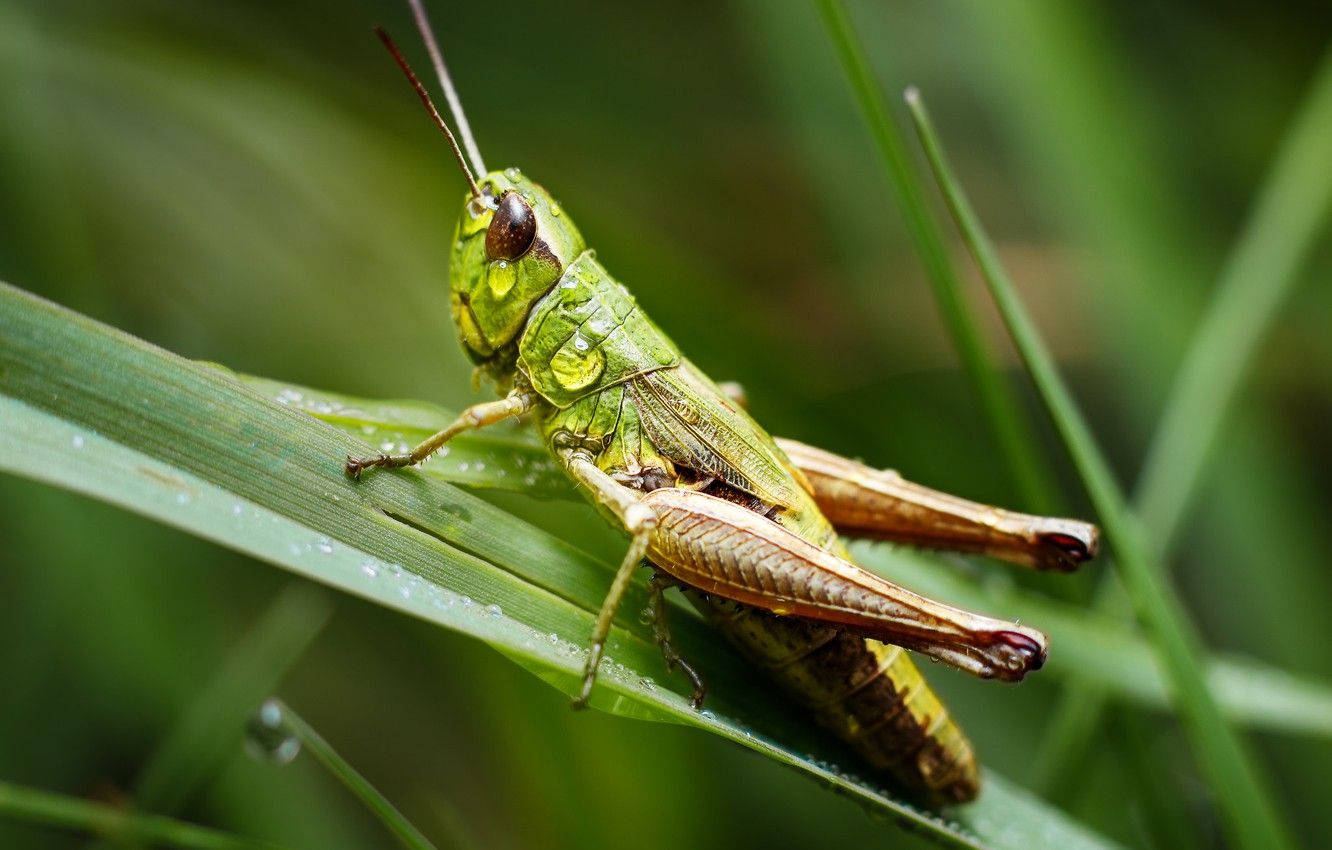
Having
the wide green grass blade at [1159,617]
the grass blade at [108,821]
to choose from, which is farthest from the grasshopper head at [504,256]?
the grass blade at [108,821]

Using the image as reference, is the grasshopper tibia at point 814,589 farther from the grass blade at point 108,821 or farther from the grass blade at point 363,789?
the grass blade at point 108,821

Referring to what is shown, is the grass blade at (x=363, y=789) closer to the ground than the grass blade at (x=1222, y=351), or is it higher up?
closer to the ground

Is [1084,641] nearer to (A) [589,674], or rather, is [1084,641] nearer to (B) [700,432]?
(B) [700,432]

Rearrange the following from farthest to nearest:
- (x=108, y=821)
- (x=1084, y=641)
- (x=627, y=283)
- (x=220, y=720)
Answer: (x=627, y=283)
(x=1084, y=641)
(x=220, y=720)
(x=108, y=821)

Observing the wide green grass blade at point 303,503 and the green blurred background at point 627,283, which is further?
the green blurred background at point 627,283

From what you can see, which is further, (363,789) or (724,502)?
(724,502)

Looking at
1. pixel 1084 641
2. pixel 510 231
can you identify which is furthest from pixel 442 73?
pixel 1084 641
